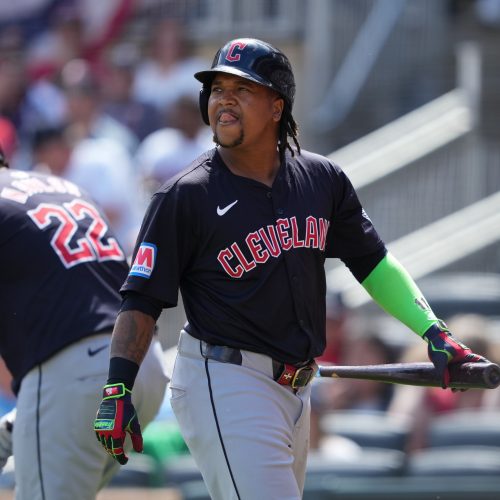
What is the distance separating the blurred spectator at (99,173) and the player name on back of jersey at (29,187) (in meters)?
4.00

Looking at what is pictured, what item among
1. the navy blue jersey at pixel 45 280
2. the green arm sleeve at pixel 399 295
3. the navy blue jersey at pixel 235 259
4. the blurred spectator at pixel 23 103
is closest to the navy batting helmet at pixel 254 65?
the navy blue jersey at pixel 235 259

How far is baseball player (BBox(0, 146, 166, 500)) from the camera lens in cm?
443

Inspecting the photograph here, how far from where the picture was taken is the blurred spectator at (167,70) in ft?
36.2

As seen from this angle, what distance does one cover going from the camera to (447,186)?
10.6 m

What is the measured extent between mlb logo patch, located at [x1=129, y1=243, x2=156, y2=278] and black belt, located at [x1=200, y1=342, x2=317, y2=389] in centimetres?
31

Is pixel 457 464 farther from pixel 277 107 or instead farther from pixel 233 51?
pixel 233 51

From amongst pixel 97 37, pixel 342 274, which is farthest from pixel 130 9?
pixel 342 274

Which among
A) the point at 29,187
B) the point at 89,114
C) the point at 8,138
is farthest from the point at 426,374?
the point at 8,138

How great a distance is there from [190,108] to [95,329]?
5.37 m

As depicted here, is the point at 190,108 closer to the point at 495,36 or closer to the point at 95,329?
the point at 495,36

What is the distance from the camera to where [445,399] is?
25.0ft

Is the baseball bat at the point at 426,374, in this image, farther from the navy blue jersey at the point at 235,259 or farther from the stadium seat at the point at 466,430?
the stadium seat at the point at 466,430

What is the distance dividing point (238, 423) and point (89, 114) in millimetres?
6910

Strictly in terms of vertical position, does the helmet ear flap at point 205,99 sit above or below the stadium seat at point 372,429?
above
